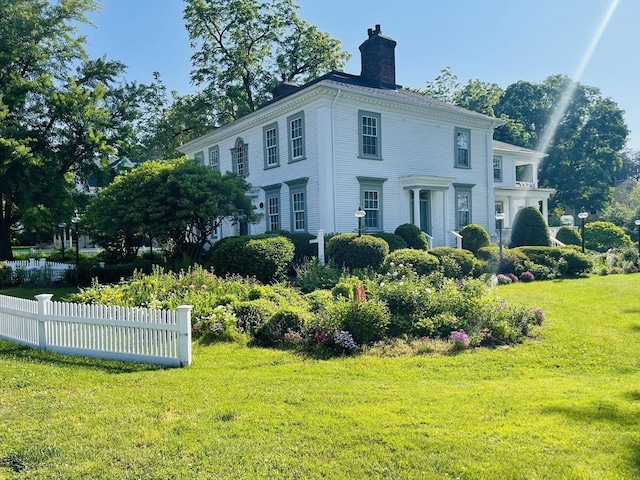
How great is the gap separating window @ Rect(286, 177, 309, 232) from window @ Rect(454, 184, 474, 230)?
23.8 ft

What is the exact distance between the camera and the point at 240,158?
22578 millimetres

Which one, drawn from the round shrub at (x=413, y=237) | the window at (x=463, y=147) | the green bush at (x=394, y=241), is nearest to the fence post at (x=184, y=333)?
the green bush at (x=394, y=241)

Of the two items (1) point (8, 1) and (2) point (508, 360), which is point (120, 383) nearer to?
(2) point (508, 360)

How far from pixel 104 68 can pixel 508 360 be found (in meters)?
26.1

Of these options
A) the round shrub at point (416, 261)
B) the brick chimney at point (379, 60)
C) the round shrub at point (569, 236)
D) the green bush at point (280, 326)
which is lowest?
the green bush at point (280, 326)

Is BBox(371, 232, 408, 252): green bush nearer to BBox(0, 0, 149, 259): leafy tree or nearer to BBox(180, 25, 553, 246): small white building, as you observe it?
BBox(180, 25, 553, 246): small white building

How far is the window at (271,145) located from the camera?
1981 centimetres

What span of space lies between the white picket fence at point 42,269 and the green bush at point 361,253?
9977 millimetres

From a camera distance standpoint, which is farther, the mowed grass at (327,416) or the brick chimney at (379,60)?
the brick chimney at (379,60)

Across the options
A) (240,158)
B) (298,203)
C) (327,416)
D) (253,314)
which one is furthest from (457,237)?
(327,416)

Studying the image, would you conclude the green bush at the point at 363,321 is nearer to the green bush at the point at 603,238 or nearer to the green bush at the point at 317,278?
the green bush at the point at 317,278

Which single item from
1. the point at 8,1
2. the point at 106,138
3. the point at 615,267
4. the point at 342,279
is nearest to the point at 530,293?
the point at 342,279

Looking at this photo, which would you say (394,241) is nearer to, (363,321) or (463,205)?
(463,205)

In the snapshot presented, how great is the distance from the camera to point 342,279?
442 inches
